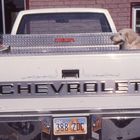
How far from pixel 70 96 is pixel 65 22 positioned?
8.68 ft

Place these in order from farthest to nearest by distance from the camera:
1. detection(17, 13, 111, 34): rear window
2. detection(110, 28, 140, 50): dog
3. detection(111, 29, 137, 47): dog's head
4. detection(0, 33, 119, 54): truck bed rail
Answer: detection(17, 13, 111, 34): rear window → detection(110, 28, 140, 50): dog → detection(111, 29, 137, 47): dog's head → detection(0, 33, 119, 54): truck bed rail

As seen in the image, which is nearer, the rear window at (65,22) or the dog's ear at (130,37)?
the dog's ear at (130,37)

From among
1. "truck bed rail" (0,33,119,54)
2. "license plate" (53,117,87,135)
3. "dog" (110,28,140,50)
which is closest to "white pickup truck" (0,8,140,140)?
"license plate" (53,117,87,135)

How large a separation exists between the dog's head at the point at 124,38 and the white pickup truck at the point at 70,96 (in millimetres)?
1385

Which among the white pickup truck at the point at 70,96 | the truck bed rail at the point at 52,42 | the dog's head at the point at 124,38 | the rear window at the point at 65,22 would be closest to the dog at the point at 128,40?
the dog's head at the point at 124,38

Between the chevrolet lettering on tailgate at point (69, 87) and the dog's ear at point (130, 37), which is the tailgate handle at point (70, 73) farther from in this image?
the dog's ear at point (130, 37)

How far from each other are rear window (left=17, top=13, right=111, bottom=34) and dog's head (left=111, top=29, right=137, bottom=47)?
662mm

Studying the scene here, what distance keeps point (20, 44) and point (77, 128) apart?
171 cm

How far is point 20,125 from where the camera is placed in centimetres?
365

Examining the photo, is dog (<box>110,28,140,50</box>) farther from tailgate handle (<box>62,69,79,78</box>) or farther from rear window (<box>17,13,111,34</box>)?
tailgate handle (<box>62,69,79,78</box>)

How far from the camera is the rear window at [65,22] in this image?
239 inches

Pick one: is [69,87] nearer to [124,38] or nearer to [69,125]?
[69,125]

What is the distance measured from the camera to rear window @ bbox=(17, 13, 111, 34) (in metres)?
6.06

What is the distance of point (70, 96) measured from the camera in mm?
3654
